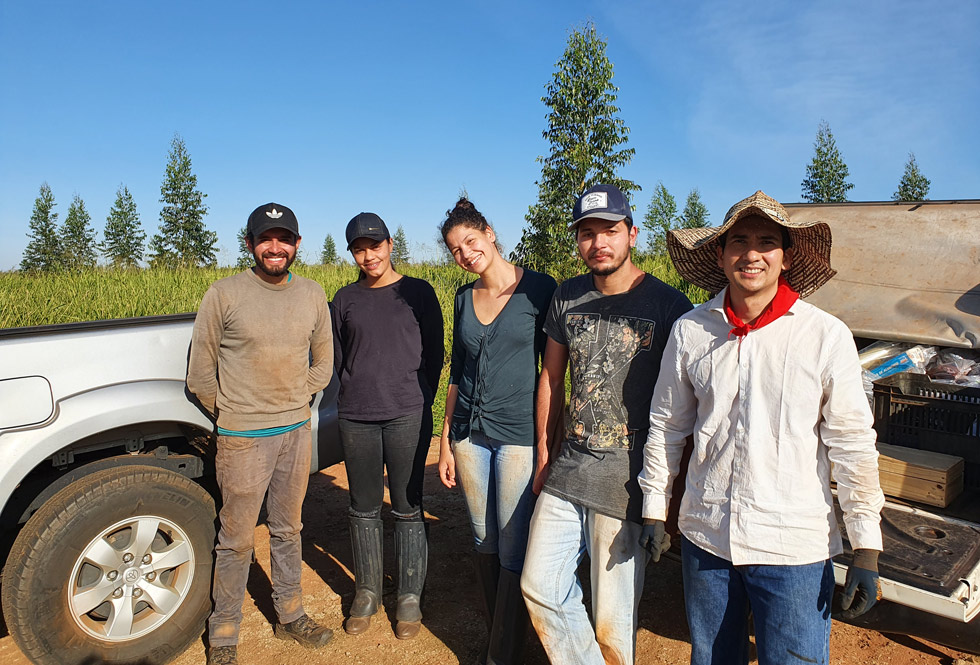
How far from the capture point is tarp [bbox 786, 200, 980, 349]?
13.2 ft

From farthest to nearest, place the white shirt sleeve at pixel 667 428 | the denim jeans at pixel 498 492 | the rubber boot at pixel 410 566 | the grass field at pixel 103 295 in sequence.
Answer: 1. the grass field at pixel 103 295
2. the rubber boot at pixel 410 566
3. the denim jeans at pixel 498 492
4. the white shirt sleeve at pixel 667 428

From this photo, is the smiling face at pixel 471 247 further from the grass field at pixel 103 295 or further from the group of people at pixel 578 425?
the grass field at pixel 103 295

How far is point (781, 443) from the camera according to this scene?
6.73 feet

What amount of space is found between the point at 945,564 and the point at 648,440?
1372 mm

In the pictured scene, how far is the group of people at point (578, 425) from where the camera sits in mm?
2047

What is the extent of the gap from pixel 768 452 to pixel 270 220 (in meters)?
2.44

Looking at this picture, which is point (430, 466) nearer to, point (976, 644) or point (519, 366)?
point (519, 366)

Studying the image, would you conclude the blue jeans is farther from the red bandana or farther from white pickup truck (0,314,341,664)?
white pickup truck (0,314,341,664)

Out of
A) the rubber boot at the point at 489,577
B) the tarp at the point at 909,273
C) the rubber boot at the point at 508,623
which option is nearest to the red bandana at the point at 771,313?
the rubber boot at the point at 508,623

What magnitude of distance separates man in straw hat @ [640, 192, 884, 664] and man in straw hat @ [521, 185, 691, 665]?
0.23m

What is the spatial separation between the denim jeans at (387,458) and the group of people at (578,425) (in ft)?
0.04

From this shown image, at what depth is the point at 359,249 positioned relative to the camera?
3541 mm

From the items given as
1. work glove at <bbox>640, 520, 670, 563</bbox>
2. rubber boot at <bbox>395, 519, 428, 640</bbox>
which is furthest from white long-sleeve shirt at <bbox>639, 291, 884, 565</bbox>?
rubber boot at <bbox>395, 519, 428, 640</bbox>

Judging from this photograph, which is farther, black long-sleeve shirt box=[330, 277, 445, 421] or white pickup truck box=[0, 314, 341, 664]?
black long-sleeve shirt box=[330, 277, 445, 421]
